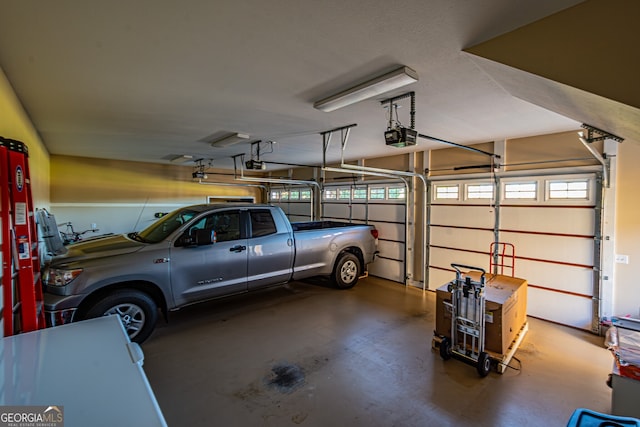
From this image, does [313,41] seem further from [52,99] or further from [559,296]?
[559,296]

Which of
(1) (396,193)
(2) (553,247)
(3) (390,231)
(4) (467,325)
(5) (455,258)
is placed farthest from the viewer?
(3) (390,231)

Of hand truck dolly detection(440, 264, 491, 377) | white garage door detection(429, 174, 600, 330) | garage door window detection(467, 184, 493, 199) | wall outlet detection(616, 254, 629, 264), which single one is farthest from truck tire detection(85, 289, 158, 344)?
wall outlet detection(616, 254, 629, 264)

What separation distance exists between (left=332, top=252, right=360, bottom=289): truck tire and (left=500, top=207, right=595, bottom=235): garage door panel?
2.82m

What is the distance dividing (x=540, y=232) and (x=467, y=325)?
2525mm

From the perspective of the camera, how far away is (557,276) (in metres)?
4.41

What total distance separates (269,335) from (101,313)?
1.97 meters

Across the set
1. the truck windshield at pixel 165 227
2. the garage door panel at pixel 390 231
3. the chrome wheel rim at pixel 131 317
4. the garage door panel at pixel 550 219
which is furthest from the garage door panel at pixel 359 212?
the chrome wheel rim at pixel 131 317

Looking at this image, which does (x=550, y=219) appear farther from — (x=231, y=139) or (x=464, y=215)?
(x=231, y=139)

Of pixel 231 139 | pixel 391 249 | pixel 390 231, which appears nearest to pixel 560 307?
pixel 391 249

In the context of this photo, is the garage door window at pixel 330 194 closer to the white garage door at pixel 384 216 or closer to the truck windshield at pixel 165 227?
the white garage door at pixel 384 216

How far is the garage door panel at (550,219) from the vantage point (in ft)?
13.6

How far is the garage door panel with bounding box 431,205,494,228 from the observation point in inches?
204

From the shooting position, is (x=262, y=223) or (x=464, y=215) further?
(x=464, y=215)

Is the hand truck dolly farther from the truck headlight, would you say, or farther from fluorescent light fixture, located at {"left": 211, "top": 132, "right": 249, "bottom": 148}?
the truck headlight
